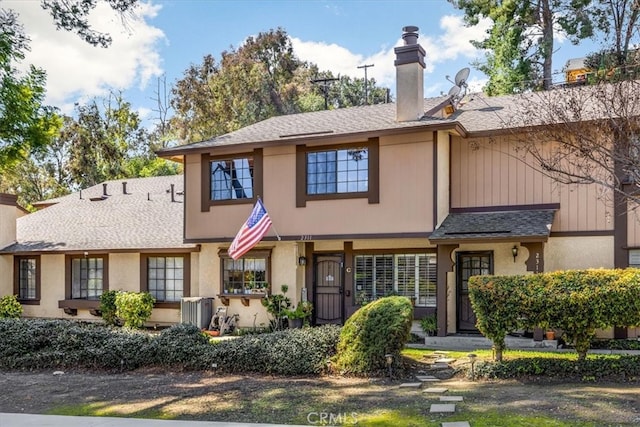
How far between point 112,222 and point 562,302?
1579 centimetres

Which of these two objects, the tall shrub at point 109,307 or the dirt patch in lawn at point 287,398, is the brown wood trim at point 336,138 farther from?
the dirt patch in lawn at point 287,398

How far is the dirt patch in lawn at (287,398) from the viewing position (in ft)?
25.0

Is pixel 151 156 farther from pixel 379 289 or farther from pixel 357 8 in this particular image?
pixel 379 289

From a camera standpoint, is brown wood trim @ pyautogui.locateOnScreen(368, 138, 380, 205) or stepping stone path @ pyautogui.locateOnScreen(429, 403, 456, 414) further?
brown wood trim @ pyautogui.locateOnScreen(368, 138, 380, 205)

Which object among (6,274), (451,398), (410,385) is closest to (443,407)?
(451,398)

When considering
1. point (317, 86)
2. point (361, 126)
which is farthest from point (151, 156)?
point (361, 126)

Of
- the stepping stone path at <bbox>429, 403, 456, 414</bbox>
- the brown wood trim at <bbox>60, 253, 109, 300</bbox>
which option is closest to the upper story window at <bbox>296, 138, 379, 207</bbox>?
the brown wood trim at <bbox>60, 253, 109, 300</bbox>

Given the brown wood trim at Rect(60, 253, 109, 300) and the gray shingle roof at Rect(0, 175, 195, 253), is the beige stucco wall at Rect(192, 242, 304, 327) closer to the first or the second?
the gray shingle roof at Rect(0, 175, 195, 253)

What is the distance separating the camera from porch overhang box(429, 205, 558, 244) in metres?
13.1

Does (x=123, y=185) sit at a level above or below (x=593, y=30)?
below

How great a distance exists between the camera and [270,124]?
18891 millimetres

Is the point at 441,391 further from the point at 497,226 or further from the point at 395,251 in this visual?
the point at 395,251

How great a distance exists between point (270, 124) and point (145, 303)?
6564 millimetres

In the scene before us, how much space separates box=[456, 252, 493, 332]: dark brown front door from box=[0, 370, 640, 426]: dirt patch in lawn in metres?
5.33
